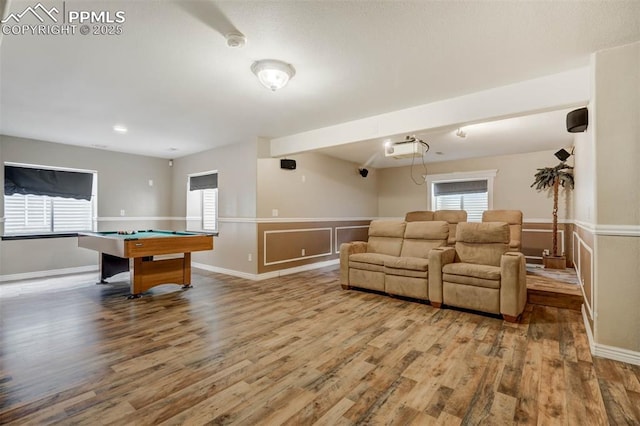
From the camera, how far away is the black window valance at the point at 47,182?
4977 mm

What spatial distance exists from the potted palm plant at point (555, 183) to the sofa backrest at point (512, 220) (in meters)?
0.88

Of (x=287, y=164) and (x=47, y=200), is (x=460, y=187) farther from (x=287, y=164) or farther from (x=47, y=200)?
(x=47, y=200)

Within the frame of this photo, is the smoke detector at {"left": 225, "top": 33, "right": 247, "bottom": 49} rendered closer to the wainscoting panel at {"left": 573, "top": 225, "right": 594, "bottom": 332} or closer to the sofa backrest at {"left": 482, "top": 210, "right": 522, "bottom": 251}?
the wainscoting panel at {"left": 573, "top": 225, "right": 594, "bottom": 332}

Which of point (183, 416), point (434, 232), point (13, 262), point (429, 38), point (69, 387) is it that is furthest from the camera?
point (13, 262)

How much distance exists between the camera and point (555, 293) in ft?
11.7

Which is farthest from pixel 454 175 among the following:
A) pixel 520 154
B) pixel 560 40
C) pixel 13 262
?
pixel 13 262

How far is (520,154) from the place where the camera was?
6.10 metres

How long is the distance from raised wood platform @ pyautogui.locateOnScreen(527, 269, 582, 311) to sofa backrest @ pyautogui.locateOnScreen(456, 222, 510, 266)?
0.64 metres

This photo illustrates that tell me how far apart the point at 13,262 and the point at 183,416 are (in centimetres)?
530

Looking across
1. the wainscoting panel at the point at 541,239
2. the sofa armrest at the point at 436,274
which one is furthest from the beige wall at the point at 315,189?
the wainscoting panel at the point at 541,239

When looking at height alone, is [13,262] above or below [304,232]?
below

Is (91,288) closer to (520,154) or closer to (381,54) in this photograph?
(381,54)

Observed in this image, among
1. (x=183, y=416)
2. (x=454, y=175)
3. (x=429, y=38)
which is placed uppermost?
(x=429, y=38)

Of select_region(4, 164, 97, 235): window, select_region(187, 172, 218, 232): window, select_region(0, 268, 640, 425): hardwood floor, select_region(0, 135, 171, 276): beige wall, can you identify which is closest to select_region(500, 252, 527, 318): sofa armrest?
select_region(0, 268, 640, 425): hardwood floor
